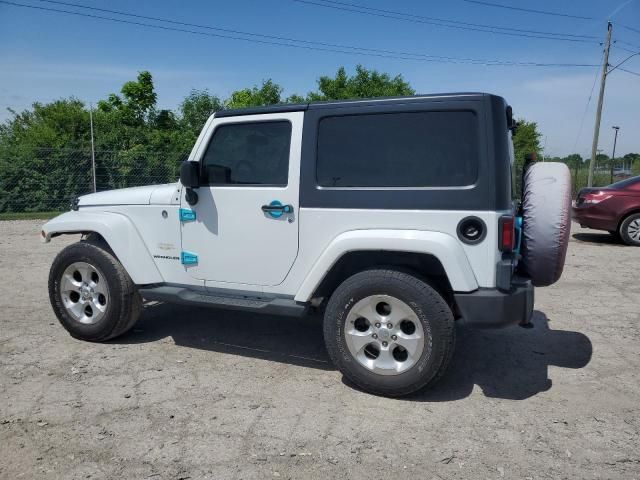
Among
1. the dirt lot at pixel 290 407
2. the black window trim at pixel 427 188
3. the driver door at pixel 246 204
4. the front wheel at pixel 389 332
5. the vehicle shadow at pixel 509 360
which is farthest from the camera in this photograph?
the driver door at pixel 246 204

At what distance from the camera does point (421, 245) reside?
3.19m

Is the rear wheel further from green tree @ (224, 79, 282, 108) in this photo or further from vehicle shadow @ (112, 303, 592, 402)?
green tree @ (224, 79, 282, 108)

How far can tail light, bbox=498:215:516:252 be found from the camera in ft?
10.2

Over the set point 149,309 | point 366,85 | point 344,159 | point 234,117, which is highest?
point 366,85

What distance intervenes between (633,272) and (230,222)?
650cm

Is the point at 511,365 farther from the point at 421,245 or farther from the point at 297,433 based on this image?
the point at 297,433

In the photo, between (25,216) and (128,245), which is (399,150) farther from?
(25,216)

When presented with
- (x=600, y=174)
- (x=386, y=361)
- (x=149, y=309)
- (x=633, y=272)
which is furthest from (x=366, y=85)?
(x=386, y=361)

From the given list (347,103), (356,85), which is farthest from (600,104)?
(347,103)

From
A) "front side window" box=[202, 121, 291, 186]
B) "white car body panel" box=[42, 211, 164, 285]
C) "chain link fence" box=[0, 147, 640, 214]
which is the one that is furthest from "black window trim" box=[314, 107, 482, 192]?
"chain link fence" box=[0, 147, 640, 214]

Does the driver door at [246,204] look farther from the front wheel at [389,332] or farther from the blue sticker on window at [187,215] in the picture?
the front wheel at [389,332]

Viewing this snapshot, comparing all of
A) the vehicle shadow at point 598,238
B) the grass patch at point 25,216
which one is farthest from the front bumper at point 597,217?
the grass patch at point 25,216

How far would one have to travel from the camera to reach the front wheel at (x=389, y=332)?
3221 millimetres

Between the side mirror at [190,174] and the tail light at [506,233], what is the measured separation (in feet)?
7.45
